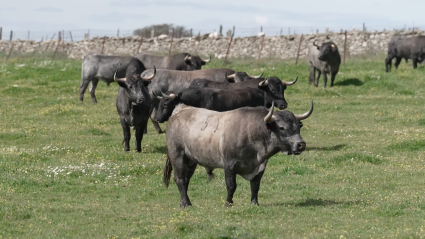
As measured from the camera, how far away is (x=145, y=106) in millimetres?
16547

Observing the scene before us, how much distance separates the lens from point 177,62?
27.5m

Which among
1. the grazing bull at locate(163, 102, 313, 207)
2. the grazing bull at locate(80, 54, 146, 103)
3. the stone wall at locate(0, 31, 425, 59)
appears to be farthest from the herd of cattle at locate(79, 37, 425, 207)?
the stone wall at locate(0, 31, 425, 59)

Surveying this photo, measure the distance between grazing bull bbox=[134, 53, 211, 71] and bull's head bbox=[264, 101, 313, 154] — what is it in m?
16.8

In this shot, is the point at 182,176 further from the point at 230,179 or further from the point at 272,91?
the point at 272,91

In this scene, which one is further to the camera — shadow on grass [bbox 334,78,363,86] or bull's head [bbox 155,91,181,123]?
shadow on grass [bbox 334,78,363,86]

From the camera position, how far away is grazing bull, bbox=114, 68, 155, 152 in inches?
637

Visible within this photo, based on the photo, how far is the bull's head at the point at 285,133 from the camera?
974cm

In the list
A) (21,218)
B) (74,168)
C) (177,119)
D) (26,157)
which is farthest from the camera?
(26,157)

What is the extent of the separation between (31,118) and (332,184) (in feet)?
41.7

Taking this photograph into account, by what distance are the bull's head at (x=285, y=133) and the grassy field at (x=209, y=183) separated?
37.6 inches

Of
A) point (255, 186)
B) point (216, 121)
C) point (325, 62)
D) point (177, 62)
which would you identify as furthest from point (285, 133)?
point (325, 62)

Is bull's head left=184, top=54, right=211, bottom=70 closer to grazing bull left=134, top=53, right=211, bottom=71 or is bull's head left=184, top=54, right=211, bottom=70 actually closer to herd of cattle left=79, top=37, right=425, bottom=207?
grazing bull left=134, top=53, right=211, bottom=71

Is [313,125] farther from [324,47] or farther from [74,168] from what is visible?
[324,47]

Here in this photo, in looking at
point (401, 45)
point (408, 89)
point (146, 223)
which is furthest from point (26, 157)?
point (401, 45)
